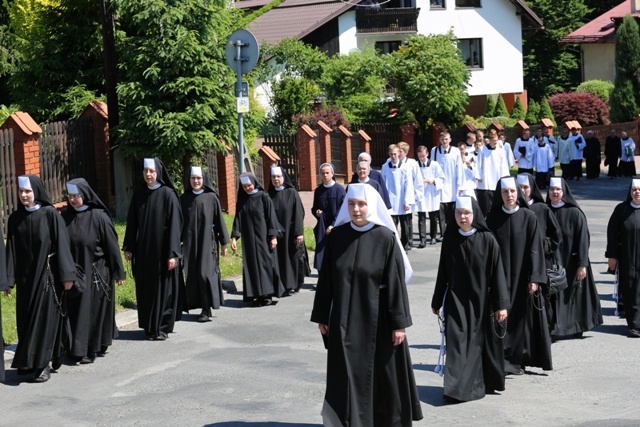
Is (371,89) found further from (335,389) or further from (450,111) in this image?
(335,389)

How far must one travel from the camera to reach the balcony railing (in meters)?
53.5

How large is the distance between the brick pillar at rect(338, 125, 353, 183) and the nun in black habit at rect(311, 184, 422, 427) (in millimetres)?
25758

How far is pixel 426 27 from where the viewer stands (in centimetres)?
5622

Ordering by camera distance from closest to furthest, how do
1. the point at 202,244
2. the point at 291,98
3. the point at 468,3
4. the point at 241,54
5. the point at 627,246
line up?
the point at 627,246 → the point at 202,244 → the point at 241,54 → the point at 291,98 → the point at 468,3

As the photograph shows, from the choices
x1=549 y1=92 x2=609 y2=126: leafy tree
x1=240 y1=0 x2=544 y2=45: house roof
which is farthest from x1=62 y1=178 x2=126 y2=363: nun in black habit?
x1=549 y1=92 x2=609 y2=126: leafy tree

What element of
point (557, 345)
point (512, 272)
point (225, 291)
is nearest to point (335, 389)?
point (512, 272)

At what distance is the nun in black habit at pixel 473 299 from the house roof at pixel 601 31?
50.8 m

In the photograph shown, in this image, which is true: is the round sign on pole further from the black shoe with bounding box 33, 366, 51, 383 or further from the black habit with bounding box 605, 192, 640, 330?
the black shoe with bounding box 33, 366, 51, 383

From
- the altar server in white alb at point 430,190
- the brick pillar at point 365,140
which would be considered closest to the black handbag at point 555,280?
the altar server in white alb at point 430,190

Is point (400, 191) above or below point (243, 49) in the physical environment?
below

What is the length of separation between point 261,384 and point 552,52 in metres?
60.3

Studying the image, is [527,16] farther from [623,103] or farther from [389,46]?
[623,103]

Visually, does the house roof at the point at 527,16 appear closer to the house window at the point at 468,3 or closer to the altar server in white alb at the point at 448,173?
the house window at the point at 468,3

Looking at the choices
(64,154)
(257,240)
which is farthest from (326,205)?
(64,154)
